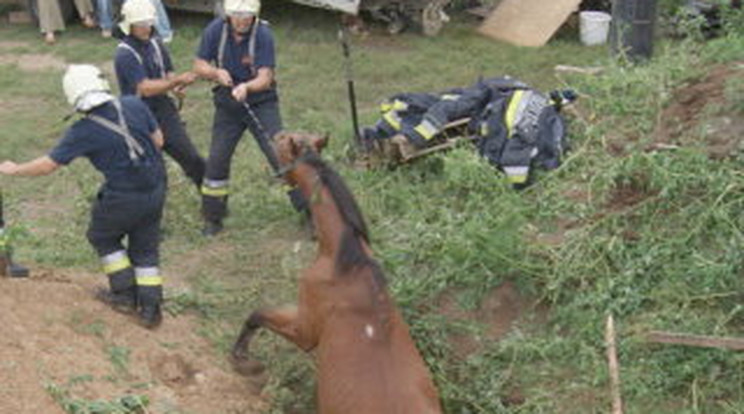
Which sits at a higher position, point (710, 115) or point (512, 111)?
point (710, 115)

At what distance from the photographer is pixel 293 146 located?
564 cm

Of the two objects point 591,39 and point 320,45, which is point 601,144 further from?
point 320,45

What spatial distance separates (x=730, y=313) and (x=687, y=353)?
36 centimetres

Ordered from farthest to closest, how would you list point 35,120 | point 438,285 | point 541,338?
point 35,120
point 438,285
point 541,338

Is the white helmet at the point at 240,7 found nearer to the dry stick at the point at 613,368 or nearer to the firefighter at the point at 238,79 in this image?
the firefighter at the point at 238,79

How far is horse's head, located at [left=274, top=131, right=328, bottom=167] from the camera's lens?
561 cm

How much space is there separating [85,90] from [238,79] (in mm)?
1986

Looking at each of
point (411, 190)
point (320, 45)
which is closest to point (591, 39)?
point (320, 45)

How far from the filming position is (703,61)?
27.3ft

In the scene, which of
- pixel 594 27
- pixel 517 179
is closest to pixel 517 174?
pixel 517 179

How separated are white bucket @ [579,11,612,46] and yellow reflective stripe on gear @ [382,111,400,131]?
4726mm

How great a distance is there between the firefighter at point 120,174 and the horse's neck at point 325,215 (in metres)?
1.17

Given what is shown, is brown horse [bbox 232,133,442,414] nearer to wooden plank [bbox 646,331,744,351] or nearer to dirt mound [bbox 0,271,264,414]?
dirt mound [bbox 0,271,264,414]

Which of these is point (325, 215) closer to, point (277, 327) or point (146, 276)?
point (277, 327)
